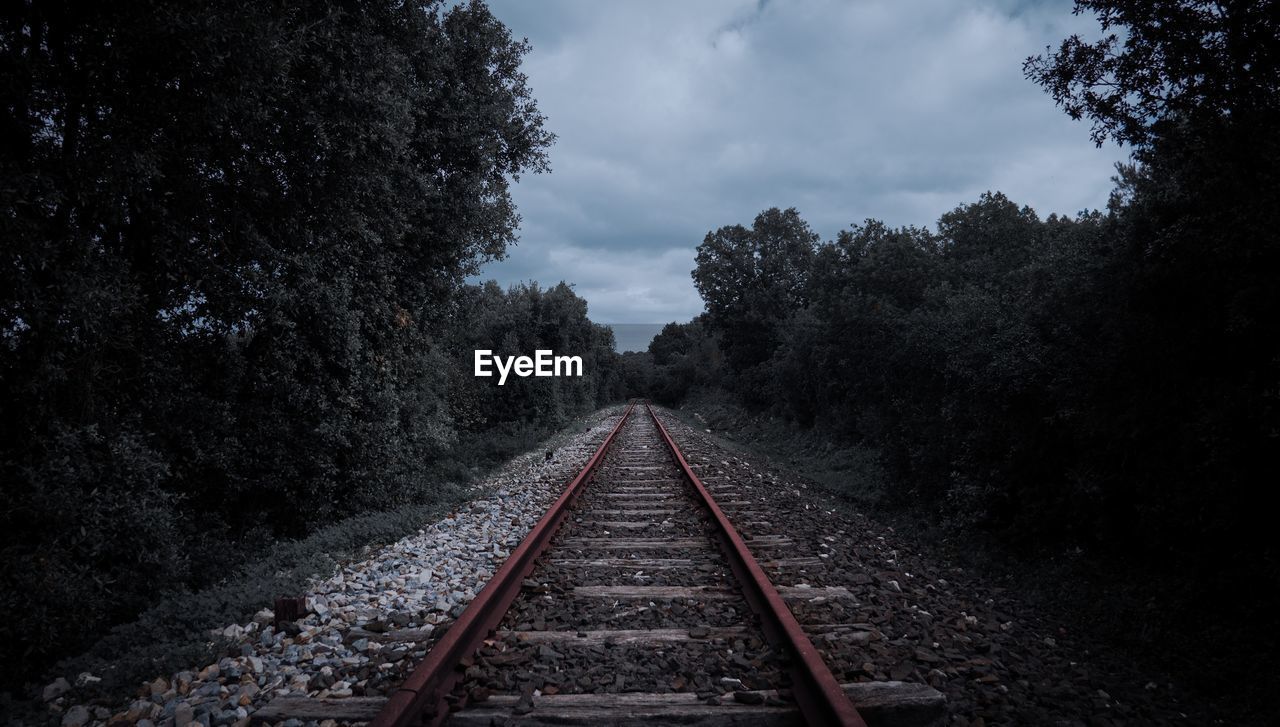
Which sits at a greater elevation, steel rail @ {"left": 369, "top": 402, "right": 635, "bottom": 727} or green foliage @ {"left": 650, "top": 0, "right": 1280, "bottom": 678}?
green foliage @ {"left": 650, "top": 0, "right": 1280, "bottom": 678}

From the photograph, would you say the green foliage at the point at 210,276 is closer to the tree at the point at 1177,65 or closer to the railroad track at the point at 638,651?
the railroad track at the point at 638,651

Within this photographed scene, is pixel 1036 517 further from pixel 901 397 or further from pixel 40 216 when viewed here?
pixel 40 216

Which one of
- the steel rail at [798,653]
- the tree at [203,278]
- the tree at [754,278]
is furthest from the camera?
the tree at [754,278]

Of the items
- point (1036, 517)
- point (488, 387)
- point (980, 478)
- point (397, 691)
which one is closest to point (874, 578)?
point (1036, 517)

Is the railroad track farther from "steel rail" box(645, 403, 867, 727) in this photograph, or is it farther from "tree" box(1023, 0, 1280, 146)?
"tree" box(1023, 0, 1280, 146)

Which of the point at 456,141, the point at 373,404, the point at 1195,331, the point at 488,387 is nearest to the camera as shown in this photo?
the point at 1195,331

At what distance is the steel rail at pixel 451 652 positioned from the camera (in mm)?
2523

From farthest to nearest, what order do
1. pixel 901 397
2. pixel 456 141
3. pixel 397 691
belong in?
pixel 901 397, pixel 456 141, pixel 397 691

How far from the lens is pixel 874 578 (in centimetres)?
462

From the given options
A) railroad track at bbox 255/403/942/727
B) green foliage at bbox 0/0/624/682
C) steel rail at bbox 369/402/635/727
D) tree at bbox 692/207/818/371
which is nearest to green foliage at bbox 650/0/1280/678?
railroad track at bbox 255/403/942/727

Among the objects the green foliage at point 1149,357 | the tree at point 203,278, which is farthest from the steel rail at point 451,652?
the green foliage at point 1149,357

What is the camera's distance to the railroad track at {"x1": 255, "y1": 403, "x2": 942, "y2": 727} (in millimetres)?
2646

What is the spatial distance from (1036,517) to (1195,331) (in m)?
2.26

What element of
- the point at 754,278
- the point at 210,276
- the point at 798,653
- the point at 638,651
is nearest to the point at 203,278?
the point at 210,276
